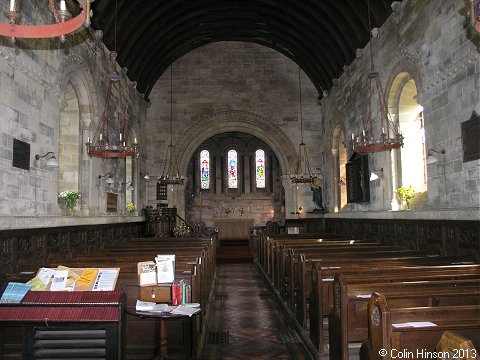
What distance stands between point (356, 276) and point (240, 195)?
19.0 meters

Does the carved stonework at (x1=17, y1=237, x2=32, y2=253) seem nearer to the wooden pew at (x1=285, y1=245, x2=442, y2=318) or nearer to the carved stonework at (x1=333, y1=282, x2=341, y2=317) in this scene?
→ the wooden pew at (x1=285, y1=245, x2=442, y2=318)

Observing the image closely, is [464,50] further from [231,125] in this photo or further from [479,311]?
[231,125]

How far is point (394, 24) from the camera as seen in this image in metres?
10.2

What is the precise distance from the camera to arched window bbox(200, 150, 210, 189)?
23.5 m

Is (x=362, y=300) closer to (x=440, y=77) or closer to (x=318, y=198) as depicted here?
(x=440, y=77)

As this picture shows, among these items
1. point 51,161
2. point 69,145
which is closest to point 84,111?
point 69,145

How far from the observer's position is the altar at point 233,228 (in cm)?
2055

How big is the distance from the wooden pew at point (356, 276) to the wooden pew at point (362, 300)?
1.03 ft

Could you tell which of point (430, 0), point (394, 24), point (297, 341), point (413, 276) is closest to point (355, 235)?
point (394, 24)

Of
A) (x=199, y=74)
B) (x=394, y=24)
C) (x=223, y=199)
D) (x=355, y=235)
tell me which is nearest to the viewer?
(x=394, y=24)

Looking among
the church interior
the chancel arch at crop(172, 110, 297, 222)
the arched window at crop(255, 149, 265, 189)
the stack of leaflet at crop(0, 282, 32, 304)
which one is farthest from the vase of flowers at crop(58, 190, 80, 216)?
the arched window at crop(255, 149, 265, 189)

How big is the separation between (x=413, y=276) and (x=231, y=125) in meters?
14.7

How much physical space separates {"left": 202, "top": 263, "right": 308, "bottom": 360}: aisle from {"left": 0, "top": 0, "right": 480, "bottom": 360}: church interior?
5cm

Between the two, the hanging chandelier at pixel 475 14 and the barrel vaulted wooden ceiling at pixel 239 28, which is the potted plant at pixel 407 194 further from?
the hanging chandelier at pixel 475 14
